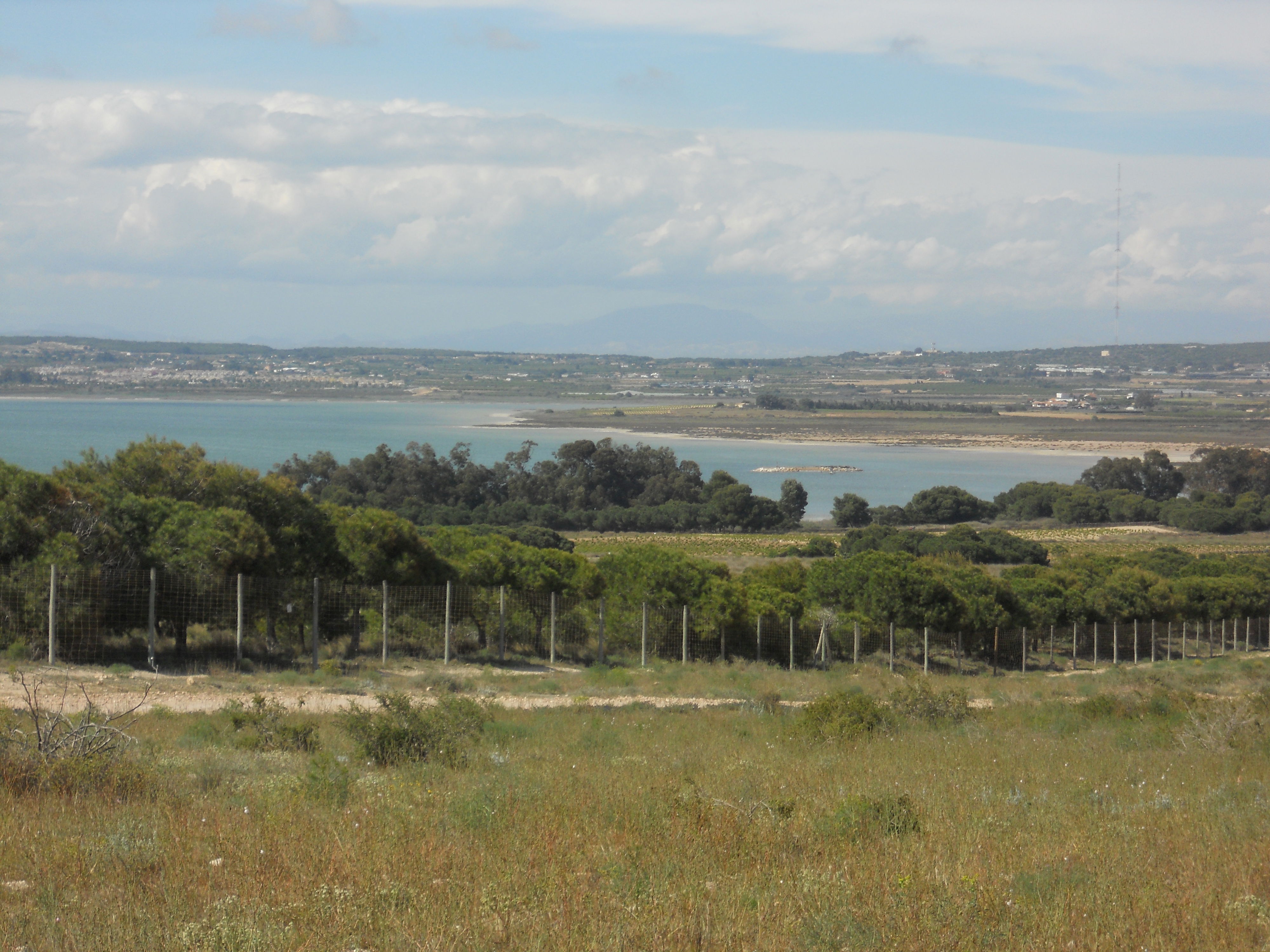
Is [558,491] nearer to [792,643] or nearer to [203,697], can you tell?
[792,643]

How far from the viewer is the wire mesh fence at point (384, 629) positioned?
14672mm

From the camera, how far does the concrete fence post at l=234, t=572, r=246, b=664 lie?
15.4 m

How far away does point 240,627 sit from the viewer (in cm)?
1544

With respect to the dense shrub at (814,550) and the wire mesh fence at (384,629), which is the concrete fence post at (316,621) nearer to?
the wire mesh fence at (384,629)

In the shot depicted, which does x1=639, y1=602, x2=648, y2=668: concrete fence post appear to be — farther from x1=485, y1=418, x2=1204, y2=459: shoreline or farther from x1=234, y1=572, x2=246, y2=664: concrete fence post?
x1=485, y1=418, x2=1204, y2=459: shoreline

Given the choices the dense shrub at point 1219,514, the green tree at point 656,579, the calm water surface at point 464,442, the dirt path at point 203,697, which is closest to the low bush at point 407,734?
the dirt path at point 203,697

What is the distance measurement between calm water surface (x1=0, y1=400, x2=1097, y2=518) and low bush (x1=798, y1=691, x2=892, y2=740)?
2804 inches

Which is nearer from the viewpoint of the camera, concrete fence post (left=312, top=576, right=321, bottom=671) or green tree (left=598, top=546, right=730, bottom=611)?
concrete fence post (left=312, top=576, right=321, bottom=671)

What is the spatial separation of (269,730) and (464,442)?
104 m

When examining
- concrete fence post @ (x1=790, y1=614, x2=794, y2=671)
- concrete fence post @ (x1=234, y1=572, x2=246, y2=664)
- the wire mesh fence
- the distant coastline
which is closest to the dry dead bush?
the wire mesh fence

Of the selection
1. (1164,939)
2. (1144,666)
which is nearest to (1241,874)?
(1164,939)

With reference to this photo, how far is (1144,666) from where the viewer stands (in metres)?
27.9

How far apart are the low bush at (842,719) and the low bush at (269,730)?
15.9 feet

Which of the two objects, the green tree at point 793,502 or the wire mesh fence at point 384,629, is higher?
the wire mesh fence at point 384,629
